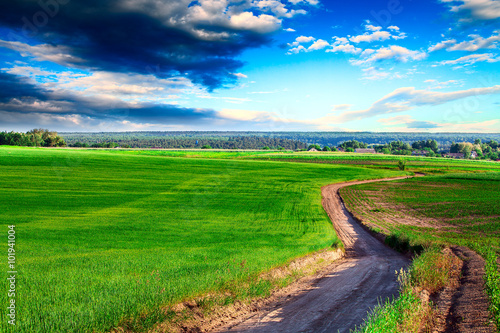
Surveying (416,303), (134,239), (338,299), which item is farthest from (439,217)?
(134,239)

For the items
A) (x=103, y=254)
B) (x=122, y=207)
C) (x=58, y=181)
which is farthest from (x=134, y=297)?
(x=58, y=181)

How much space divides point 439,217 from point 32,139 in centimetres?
15075

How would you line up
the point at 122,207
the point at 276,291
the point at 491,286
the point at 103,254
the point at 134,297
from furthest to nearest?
the point at 122,207 → the point at 103,254 → the point at 276,291 → the point at 491,286 → the point at 134,297

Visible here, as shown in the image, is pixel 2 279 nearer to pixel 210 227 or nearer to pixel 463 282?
pixel 210 227

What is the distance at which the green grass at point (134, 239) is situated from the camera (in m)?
8.42

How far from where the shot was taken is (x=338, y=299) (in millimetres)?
10664

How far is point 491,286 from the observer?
31.4 ft

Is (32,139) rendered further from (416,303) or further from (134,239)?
(416,303)

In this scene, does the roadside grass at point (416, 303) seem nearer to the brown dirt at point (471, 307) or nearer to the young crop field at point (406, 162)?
the brown dirt at point (471, 307)

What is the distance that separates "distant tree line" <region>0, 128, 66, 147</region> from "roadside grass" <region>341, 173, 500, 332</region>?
13446 centimetres

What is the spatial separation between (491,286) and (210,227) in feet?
55.5

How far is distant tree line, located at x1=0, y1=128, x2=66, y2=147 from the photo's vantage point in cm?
12000

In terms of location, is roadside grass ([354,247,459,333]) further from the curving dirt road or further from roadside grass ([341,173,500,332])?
the curving dirt road

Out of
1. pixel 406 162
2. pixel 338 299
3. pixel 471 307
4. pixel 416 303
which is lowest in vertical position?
pixel 338 299
